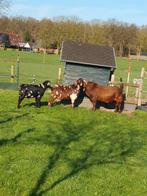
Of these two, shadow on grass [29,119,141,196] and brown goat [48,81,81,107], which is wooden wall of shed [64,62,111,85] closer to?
brown goat [48,81,81,107]

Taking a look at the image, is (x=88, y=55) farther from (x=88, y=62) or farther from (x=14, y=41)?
(x=14, y=41)

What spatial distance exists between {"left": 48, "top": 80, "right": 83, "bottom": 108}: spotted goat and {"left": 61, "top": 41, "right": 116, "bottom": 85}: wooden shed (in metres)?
4.06

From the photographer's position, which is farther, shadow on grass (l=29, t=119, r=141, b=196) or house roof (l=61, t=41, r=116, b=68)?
house roof (l=61, t=41, r=116, b=68)

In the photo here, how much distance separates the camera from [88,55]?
20781 millimetres

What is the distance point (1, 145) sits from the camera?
9883 millimetres

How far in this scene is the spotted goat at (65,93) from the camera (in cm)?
1632

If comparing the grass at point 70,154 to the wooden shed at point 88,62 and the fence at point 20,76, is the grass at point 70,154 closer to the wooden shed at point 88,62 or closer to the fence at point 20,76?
the wooden shed at point 88,62

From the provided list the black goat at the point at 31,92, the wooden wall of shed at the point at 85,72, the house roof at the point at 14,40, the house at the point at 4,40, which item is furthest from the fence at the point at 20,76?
the house roof at the point at 14,40

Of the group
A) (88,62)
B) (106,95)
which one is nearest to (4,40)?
(88,62)

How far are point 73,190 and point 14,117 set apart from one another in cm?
629

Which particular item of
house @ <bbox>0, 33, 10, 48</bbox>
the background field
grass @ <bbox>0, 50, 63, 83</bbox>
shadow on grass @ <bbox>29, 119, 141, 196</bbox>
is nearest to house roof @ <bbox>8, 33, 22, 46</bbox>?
A: house @ <bbox>0, 33, 10, 48</bbox>

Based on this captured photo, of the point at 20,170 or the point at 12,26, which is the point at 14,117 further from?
the point at 12,26

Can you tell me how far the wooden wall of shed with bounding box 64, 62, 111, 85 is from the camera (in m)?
20.6

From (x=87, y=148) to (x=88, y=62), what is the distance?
35.4 ft
